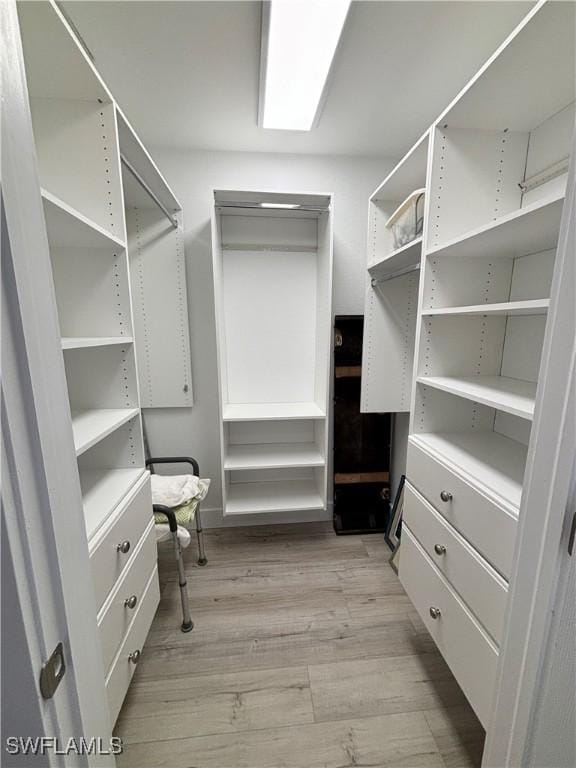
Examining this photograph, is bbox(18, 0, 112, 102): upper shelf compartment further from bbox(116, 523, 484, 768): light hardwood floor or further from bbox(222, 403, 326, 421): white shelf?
bbox(116, 523, 484, 768): light hardwood floor

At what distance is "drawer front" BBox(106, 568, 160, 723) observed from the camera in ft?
3.10

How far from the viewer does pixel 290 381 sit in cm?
225

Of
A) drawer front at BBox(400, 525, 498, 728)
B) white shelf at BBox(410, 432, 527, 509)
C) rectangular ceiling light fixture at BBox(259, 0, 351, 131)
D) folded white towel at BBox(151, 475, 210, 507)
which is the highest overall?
rectangular ceiling light fixture at BBox(259, 0, 351, 131)

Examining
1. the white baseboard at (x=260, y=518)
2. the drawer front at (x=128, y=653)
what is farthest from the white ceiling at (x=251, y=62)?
the white baseboard at (x=260, y=518)

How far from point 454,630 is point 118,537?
1.16m

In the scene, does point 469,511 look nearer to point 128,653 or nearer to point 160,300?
point 128,653

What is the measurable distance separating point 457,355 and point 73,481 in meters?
1.38

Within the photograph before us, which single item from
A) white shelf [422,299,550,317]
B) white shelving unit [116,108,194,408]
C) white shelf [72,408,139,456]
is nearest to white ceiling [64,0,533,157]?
white shelving unit [116,108,194,408]

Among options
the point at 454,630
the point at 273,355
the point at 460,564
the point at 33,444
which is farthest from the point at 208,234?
the point at 454,630

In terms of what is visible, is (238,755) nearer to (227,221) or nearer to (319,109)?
(227,221)

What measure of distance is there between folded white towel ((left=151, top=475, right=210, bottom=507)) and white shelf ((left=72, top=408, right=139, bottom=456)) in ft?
1.96

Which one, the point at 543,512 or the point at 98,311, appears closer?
the point at 543,512

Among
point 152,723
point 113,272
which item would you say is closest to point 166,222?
point 113,272

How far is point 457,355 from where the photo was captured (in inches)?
52.2
